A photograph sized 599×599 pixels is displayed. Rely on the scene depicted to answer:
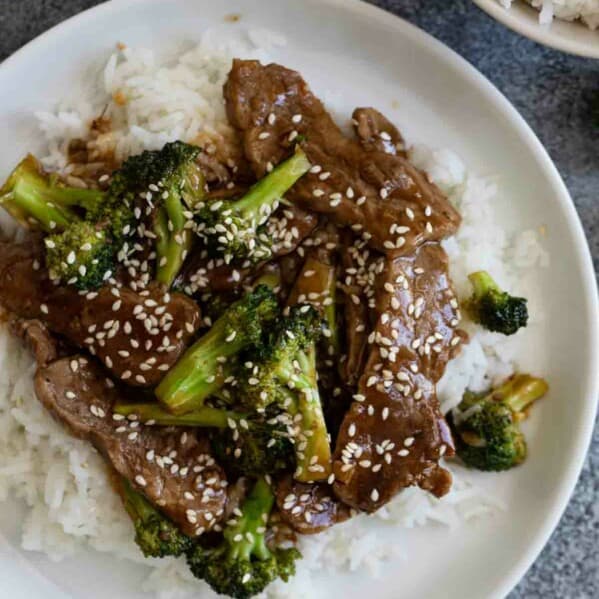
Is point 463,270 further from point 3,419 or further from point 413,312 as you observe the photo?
point 3,419

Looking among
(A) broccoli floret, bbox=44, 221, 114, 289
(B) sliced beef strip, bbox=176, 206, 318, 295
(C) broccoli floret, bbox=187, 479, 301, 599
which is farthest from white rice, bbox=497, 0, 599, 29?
(C) broccoli floret, bbox=187, 479, 301, 599

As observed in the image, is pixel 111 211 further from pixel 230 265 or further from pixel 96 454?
pixel 96 454

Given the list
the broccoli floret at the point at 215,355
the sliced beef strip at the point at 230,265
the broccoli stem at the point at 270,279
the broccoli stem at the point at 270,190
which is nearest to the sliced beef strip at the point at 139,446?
the broccoli floret at the point at 215,355

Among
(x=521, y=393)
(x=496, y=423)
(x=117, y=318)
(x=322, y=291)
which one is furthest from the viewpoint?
(x=521, y=393)

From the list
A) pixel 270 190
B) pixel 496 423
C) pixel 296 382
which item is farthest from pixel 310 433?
pixel 270 190

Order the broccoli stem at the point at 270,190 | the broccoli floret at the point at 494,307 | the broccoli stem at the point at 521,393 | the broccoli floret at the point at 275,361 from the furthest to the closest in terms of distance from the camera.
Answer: the broccoli stem at the point at 521,393 < the broccoli floret at the point at 494,307 < the broccoli stem at the point at 270,190 < the broccoli floret at the point at 275,361

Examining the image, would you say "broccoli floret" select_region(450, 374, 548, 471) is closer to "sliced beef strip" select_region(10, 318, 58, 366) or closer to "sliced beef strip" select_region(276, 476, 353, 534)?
"sliced beef strip" select_region(276, 476, 353, 534)

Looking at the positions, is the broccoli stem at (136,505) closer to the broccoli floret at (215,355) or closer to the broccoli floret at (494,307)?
the broccoli floret at (215,355)
